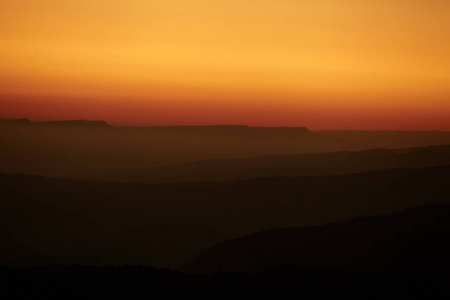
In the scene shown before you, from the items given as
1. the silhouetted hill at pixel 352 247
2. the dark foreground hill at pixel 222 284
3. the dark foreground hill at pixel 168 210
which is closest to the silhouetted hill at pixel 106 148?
the dark foreground hill at pixel 168 210

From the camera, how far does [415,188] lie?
59.0 m

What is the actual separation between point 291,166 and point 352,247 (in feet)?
253

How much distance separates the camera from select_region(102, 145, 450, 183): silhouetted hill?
94.1 meters

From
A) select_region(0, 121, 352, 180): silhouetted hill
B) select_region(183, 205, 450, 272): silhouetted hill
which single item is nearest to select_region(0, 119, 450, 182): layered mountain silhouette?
select_region(0, 121, 352, 180): silhouetted hill

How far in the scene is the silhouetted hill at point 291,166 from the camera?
309 feet

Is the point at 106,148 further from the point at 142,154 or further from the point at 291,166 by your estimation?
the point at 291,166

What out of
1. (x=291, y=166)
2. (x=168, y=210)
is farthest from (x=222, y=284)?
(x=291, y=166)

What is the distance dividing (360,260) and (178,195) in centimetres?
4111

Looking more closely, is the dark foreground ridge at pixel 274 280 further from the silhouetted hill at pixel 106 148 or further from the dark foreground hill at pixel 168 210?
the silhouetted hill at pixel 106 148

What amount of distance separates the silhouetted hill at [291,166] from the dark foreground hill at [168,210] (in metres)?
25.2

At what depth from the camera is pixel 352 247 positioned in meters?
27.7

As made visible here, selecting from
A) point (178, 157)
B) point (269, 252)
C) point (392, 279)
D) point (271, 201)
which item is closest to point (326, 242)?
point (269, 252)

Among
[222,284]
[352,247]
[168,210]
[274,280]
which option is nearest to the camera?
[222,284]

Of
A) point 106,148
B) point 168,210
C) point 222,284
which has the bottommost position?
point 222,284
